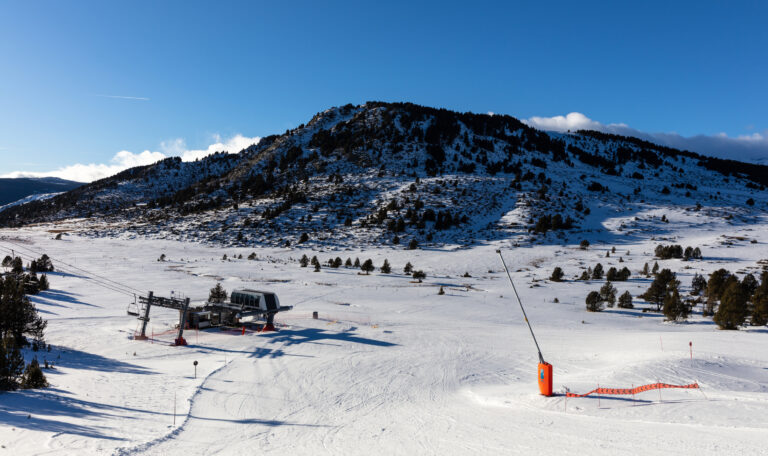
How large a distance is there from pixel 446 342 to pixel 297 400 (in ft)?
41.9

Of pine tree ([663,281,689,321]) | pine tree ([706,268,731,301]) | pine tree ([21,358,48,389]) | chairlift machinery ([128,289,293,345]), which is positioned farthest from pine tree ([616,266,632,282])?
pine tree ([21,358,48,389])

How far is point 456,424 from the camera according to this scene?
12383 millimetres

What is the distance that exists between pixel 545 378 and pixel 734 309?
26.6 m

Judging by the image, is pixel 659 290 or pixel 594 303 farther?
pixel 659 290

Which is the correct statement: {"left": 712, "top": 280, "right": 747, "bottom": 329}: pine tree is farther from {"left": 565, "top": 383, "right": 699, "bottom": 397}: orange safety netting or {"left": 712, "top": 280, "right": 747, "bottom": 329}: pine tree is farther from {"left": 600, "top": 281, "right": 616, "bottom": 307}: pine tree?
{"left": 565, "top": 383, "right": 699, "bottom": 397}: orange safety netting

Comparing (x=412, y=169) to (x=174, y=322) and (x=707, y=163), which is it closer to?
(x=174, y=322)

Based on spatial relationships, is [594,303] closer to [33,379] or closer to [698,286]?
[698,286]

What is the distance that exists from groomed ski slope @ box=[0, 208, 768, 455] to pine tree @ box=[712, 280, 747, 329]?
1.36 meters

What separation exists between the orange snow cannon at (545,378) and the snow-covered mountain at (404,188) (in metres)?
65.3

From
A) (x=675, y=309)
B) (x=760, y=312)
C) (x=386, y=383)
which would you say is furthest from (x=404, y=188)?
(x=386, y=383)

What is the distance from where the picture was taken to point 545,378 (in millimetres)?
14336

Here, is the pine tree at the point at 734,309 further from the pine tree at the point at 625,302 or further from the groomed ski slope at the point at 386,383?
the pine tree at the point at 625,302

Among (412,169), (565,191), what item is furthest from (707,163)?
(412,169)

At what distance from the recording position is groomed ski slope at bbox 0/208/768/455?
10766mm
